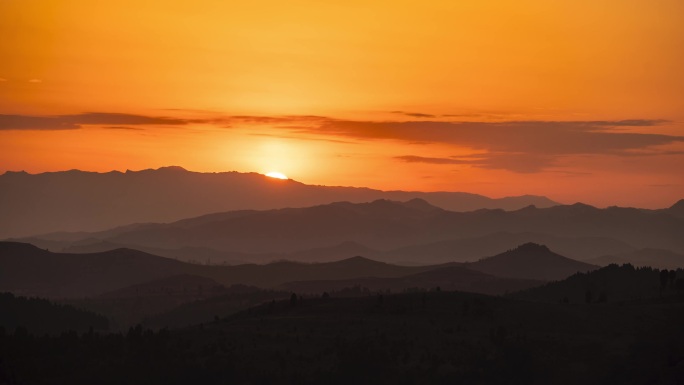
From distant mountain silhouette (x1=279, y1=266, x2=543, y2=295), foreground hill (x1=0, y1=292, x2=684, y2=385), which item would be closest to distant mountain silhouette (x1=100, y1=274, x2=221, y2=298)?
distant mountain silhouette (x1=279, y1=266, x2=543, y2=295)

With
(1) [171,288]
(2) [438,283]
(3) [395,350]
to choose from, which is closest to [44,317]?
(1) [171,288]

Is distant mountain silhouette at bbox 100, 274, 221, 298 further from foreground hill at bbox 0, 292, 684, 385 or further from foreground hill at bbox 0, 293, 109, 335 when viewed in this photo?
foreground hill at bbox 0, 292, 684, 385

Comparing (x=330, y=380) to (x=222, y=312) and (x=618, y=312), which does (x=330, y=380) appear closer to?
(x=618, y=312)

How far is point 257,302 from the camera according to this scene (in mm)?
139125

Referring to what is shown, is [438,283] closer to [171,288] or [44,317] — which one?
[171,288]

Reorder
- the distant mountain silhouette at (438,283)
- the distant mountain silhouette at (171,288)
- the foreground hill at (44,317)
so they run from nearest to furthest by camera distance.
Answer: the foreground hill at (44,317) → the distant mountain silhouette at (438,283) → the distant mountain silhouette at (171,288)

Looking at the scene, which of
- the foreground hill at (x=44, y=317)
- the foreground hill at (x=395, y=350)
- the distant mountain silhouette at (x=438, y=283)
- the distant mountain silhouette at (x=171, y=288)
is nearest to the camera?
the foreground hill at (x=395, y=350)

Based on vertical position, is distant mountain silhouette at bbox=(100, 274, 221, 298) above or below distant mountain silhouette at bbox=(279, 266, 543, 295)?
below

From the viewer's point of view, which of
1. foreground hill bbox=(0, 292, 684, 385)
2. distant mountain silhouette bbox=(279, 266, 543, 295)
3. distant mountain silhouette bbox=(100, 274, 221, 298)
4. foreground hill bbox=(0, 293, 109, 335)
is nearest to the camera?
foreground hill bbox=(0, 292, 684, 385)

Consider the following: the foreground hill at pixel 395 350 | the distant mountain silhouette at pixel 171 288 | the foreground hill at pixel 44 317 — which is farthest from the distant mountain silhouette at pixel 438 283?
the foreground hill at pixel 395 350

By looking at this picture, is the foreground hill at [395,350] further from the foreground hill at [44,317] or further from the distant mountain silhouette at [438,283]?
the distant mountain silhouette at [438,283]

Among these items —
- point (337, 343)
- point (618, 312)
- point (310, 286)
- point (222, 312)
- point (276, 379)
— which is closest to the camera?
point (276, 379)

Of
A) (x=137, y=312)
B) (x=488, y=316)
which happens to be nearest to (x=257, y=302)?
(x=137, y=312)

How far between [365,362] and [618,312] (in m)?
23.4
